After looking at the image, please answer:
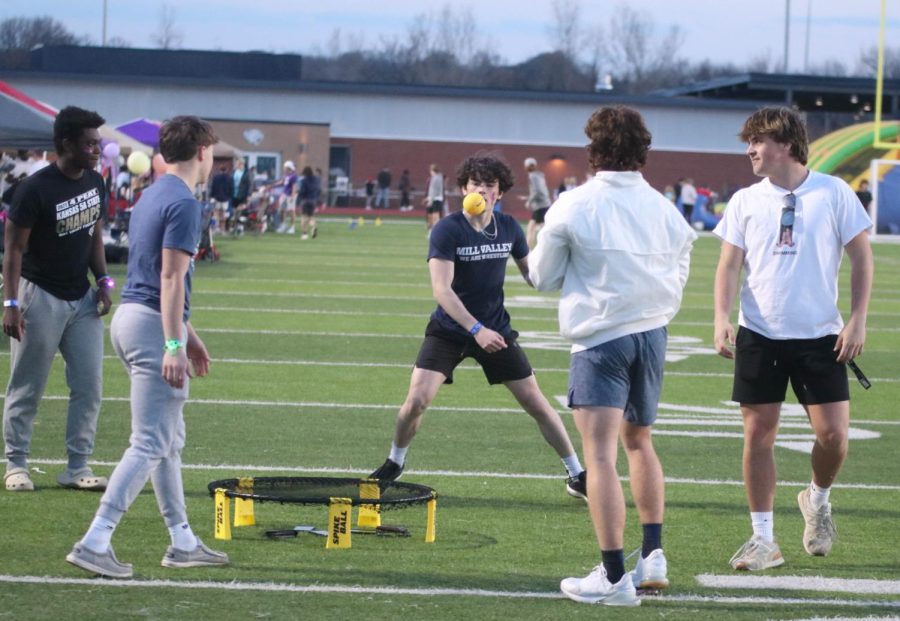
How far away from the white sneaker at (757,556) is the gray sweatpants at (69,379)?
330 centimetres

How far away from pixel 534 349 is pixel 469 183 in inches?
284

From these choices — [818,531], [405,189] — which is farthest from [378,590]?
[405,189]

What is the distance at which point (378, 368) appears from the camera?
12.7m

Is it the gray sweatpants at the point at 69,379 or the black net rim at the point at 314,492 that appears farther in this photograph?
the gray sweatpants at the point at 69,379

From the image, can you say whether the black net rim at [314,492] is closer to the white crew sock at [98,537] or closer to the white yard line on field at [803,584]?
the white crew sock at [98,537]

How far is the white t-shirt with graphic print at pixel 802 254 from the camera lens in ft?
19.7

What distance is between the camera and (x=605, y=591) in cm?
532

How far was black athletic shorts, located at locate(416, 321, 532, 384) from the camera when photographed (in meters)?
7.36

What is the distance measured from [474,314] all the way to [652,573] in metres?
2.22

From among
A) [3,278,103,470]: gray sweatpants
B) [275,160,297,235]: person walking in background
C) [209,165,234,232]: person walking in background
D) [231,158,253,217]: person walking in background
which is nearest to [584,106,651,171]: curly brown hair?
[3,278,103,470]: gray sweatpants

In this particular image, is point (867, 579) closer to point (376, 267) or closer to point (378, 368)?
point (378, 368)

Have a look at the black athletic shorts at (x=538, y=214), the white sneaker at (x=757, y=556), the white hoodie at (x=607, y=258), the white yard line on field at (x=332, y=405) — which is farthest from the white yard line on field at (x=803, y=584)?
the black athletic shorts at (x=538, y=214)

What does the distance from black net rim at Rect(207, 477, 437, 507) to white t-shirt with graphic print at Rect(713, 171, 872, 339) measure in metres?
1.68

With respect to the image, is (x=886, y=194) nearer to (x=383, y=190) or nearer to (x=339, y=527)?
(x=383, y=190)
